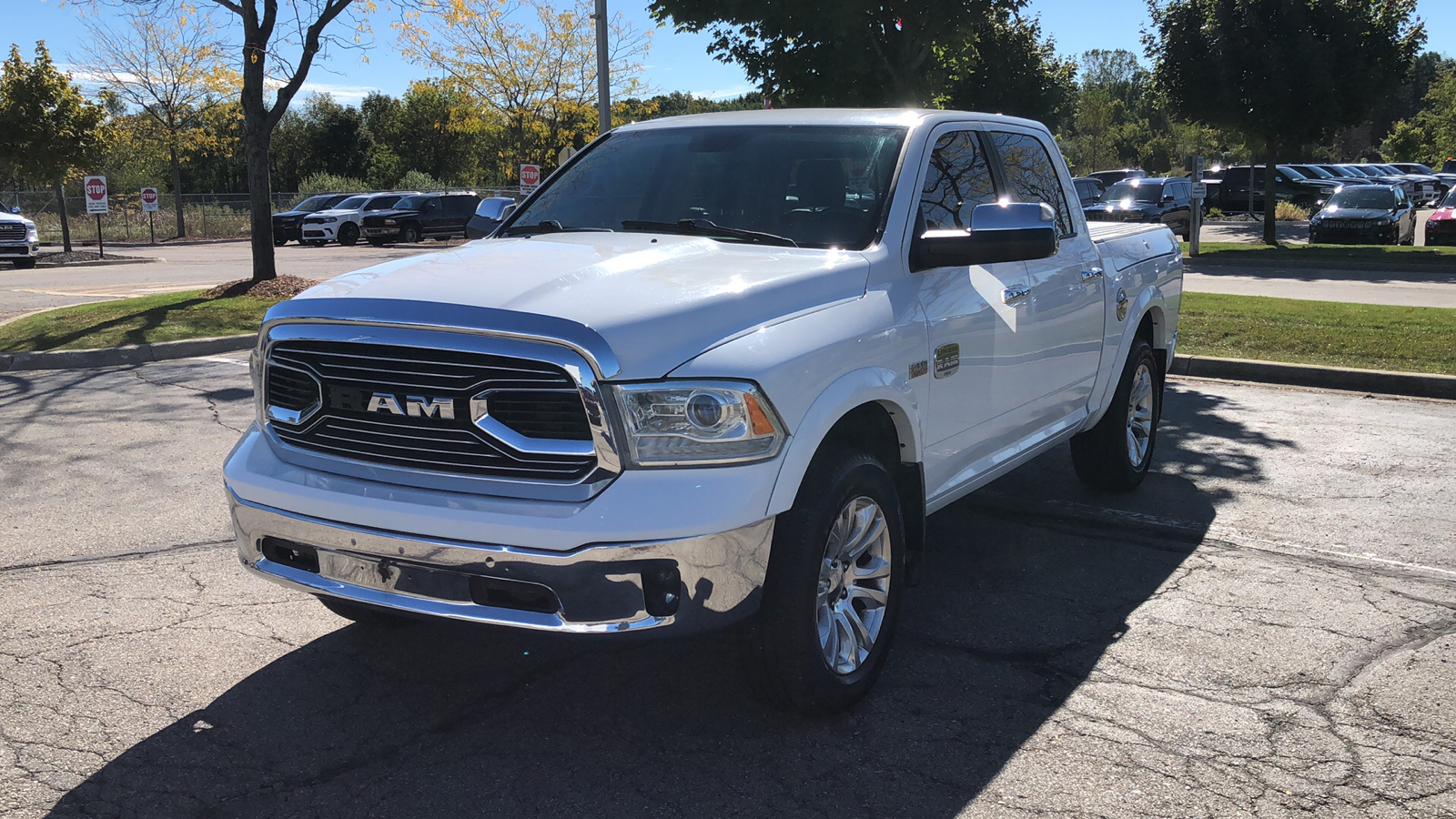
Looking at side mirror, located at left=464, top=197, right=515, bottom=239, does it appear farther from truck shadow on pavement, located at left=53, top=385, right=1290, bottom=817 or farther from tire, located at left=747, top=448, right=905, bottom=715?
tire, located at left=747, top=448, right=905, bottom=715

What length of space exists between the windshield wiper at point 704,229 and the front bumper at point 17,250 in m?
25.6

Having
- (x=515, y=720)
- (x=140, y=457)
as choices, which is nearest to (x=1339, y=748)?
(x=515, y=720)

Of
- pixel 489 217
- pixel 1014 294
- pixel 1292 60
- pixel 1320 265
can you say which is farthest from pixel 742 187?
pixel 1292 60

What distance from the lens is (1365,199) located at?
28.8 metres

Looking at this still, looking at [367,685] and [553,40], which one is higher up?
[553,40]

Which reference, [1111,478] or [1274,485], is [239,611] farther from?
[1274,485]

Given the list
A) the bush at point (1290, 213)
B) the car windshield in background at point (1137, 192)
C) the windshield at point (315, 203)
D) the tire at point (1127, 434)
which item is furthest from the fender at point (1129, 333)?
the bush at point (1290, 213)

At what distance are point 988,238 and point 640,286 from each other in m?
1.36

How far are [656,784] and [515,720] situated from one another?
2.04 feet

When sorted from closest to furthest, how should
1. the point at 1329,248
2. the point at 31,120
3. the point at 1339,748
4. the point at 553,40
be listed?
the point at 1339,748
the point at 1329,248
the point at 31,120
the point at 553,40

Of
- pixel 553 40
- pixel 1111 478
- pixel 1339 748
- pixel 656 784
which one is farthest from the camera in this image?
pixel 553 40

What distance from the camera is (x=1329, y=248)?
2577cm

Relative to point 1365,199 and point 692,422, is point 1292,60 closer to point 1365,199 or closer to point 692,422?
point 1365,199

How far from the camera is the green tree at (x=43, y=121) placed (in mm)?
29391
